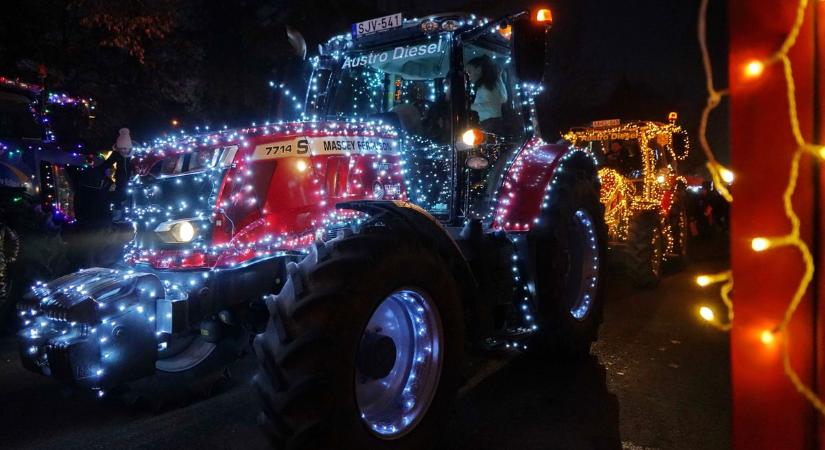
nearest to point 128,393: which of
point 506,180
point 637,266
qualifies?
point 506,180

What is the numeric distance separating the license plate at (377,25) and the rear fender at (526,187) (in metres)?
1.50

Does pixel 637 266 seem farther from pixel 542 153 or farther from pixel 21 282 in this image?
pixel 21 282

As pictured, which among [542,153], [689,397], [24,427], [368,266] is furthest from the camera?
[542,153]

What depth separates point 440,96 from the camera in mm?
4949

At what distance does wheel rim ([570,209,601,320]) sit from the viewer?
5656 millimetres

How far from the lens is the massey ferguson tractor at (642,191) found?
884 cm

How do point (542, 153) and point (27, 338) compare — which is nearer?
point (27, 338)

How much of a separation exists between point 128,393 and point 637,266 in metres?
6.98

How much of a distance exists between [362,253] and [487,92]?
276cm

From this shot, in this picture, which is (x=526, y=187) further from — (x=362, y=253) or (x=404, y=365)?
(x=362, y=253)

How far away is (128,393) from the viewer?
4.20 metres

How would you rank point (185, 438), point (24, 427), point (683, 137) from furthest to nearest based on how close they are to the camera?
point (683, 137) < point (24, 427) < point (185, 438)

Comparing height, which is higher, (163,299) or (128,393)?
(163,299)

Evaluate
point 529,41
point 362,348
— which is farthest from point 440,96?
point 362,348
